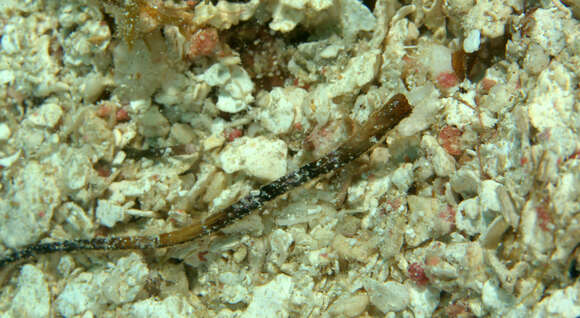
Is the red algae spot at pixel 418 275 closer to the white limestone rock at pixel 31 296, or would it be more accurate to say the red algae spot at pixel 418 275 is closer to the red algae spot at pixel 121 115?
the red algae spot at pixel 121 115

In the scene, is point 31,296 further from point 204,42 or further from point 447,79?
point 447,79

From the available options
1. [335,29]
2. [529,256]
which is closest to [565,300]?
[529,256]

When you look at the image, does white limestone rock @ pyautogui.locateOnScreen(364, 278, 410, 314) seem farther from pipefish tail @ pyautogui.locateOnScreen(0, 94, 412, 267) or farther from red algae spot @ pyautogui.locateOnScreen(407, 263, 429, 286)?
pipefish tail @ pyautogui.locateOnScreen(0, 94, 412, 267)

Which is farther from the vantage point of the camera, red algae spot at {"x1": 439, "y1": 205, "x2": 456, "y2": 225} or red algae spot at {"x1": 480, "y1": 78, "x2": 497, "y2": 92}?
red algae spot at {"x1": 480, "y1": 78, "x2": 497, "y2": 92}

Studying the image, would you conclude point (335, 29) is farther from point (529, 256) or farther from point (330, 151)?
point (529, 256)

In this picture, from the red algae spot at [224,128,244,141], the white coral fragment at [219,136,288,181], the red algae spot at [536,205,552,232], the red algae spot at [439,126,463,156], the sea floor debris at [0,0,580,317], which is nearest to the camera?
the red algae spot at [536,205,552,232]

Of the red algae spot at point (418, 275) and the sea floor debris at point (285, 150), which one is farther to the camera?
the red algae spot at point (418, 275)

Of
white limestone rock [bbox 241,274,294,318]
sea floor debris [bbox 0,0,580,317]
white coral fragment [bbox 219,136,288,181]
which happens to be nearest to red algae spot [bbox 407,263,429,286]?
sea floor debris [bbox 0,0,580,317]

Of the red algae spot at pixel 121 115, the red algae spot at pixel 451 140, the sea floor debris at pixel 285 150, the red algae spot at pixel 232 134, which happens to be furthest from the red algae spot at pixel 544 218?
the red algae spot at pixel 121 115

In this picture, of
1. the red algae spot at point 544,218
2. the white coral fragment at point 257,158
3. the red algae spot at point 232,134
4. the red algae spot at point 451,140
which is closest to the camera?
the red algae spot at point 544,218
